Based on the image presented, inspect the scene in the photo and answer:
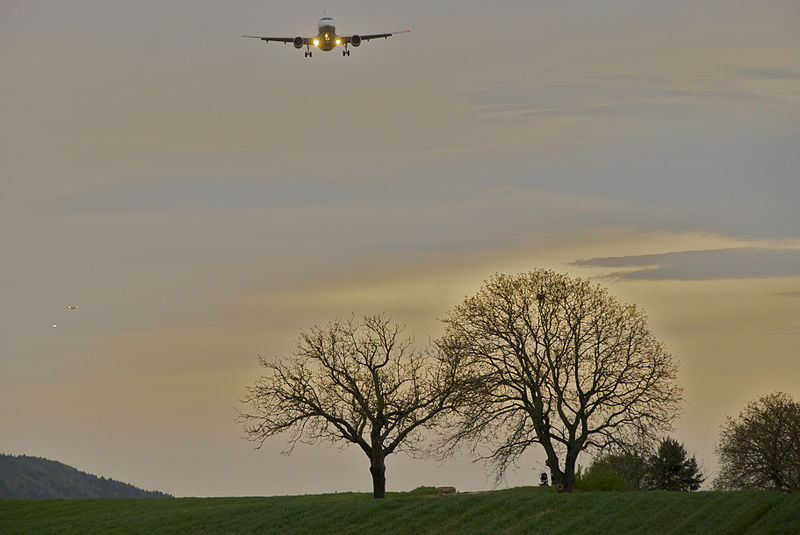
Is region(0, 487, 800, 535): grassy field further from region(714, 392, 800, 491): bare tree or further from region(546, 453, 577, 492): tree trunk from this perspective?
region(714, 392, 800, 491): bare tree

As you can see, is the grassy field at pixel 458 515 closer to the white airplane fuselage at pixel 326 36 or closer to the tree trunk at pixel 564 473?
the tree trunk at pixel 564 473

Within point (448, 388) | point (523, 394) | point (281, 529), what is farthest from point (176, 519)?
point (523, 394)

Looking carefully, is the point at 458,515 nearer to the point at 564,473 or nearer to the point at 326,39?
the point at 564,473

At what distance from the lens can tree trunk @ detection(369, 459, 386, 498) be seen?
183ft

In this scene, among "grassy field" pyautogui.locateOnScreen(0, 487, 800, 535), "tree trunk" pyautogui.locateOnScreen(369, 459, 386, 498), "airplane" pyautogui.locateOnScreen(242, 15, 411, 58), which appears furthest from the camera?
"airplane" pyautogui.locateOnScreen(242, 15, 411, 58)

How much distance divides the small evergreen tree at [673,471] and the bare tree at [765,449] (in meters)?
2.94

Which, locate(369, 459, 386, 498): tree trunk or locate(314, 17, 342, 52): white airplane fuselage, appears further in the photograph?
locate(314, 17, 342, 52): white airplane fuselage

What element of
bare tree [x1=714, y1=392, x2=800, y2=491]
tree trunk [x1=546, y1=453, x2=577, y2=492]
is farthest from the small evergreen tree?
tree trunk [x1=546, y1=453, x2=577, y2=492]

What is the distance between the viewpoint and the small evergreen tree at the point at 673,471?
300 feet

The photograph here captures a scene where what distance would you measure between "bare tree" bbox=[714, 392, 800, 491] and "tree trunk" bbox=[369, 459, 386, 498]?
4560cm

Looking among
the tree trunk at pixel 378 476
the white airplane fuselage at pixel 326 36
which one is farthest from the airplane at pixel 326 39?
the tree trunk at pixel 378 476

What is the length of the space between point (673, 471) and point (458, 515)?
186 feet

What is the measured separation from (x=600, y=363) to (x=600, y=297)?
4.46m

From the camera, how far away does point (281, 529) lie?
44.6 m
